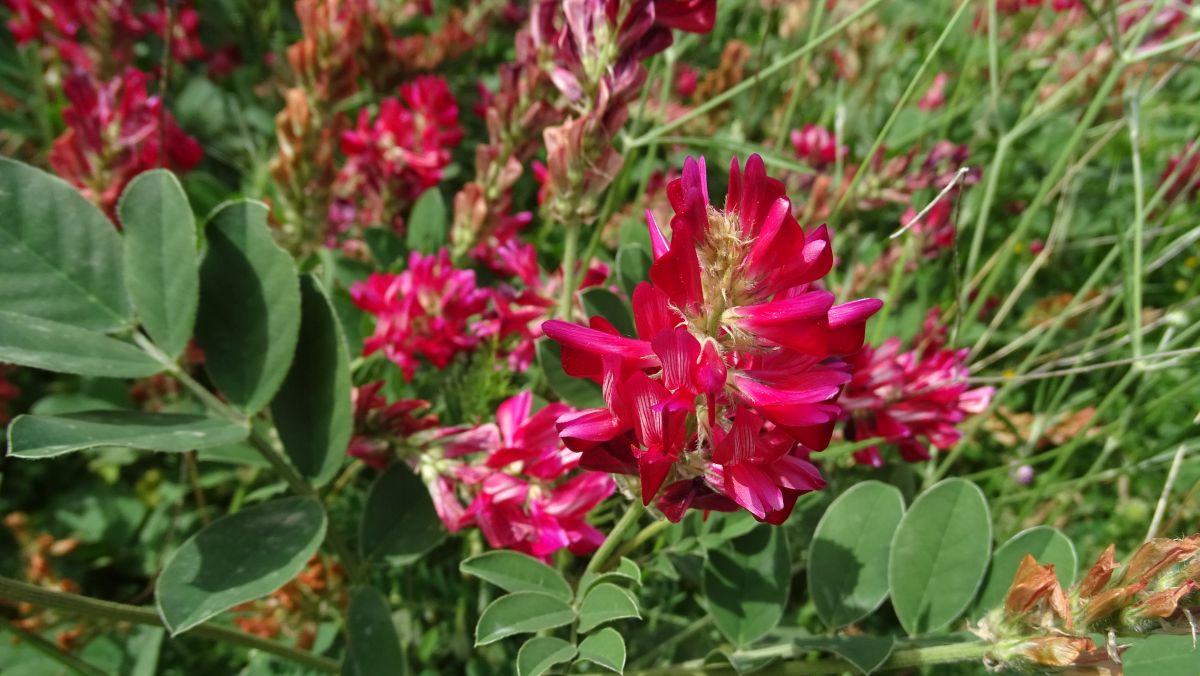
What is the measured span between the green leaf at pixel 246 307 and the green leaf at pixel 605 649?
42cm

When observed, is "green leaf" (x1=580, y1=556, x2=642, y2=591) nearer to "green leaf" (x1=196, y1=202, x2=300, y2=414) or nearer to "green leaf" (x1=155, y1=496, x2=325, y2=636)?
"green leaf" (x1=155, y1=496, x2=325, y2=636)

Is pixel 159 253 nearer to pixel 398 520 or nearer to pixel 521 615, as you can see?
pixel 398 520

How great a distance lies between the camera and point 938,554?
3.04 feet

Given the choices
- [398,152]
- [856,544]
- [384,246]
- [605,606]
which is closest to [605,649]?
[605,606]

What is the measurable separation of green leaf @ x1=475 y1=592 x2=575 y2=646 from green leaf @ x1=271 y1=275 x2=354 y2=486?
10.7 inches

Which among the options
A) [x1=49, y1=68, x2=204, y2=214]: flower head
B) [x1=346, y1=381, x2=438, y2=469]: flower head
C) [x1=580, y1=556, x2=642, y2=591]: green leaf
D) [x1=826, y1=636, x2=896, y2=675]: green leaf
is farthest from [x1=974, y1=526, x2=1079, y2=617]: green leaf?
[x1=49, y1=68, x2=204, y2=214]: flower head

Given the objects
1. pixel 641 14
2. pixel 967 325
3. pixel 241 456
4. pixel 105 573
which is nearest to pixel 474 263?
pixel 241 456

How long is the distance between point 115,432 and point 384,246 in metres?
0.72

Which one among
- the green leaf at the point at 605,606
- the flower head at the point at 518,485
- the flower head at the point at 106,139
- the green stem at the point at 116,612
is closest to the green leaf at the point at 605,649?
the green leaf at the point at 605,606

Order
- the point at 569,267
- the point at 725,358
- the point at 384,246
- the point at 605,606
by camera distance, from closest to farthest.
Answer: the point at 725,358, the point at 605,606, the point at 569,267, the point at 384,246

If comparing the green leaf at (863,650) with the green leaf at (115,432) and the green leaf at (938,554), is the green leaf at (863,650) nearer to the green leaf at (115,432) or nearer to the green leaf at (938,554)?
the green leaf at (938,554)

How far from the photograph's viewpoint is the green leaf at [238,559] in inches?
30.4

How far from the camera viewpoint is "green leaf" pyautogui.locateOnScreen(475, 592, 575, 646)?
73cm

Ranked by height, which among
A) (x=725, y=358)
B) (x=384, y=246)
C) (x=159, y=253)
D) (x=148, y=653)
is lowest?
(x=148, y=653)
